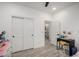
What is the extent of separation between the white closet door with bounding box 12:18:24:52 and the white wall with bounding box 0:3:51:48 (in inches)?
10.4

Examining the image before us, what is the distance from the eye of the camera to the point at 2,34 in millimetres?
3154

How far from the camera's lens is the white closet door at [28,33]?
4.28 m

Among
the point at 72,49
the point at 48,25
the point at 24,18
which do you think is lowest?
the point at 72,49

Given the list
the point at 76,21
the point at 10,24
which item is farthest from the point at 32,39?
the point at 76,21

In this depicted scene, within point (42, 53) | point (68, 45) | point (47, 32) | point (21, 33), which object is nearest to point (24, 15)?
point (21, 33)

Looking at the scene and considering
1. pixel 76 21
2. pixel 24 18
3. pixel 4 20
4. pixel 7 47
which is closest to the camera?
pixel 7 47

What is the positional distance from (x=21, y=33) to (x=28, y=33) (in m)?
0.43

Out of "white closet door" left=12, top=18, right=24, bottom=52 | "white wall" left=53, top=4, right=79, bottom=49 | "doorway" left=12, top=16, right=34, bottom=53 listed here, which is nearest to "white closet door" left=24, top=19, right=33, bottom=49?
"doorway" left=12, top=16, right=34, bottom=53

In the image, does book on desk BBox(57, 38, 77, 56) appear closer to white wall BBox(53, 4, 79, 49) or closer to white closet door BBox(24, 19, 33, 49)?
white wall BBox(53, 4, 79, 49)

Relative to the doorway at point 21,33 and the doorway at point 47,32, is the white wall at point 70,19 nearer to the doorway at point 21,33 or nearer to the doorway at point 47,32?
the doorway at point 47,32

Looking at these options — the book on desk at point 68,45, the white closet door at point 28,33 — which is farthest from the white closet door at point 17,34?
the book on desk at point 68,45

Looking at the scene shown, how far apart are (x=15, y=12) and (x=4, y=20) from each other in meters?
0.66

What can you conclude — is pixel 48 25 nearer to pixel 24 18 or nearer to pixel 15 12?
pixel 24 18

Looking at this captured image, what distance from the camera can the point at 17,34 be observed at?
3912 mm
